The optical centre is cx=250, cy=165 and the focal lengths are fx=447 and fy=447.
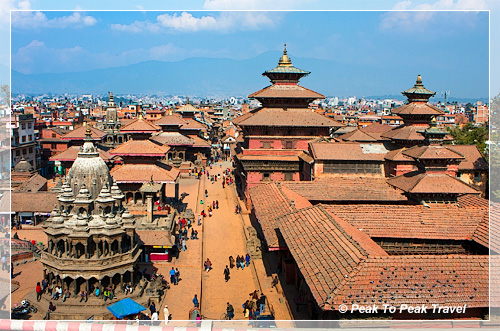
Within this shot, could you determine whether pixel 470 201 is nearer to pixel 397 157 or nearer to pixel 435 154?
pixel 435 154

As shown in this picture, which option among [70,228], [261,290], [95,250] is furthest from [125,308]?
[261,290]

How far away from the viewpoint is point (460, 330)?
1087cm

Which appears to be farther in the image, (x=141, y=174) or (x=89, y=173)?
(x=141, y=174)

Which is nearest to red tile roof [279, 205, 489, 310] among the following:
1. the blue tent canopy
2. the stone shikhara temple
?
the blue tent canopy

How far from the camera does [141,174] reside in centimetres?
3616

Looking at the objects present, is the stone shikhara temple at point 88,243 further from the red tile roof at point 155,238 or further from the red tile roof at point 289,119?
the red tile roof at point 289,119

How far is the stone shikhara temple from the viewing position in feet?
67.5

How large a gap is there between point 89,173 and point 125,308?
744 centimetres

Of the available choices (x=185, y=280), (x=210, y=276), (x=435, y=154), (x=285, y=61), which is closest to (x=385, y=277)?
(x=210, y=276)

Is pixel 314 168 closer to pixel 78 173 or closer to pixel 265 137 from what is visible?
pixel 265 137

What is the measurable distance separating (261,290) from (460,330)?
12.8 metres

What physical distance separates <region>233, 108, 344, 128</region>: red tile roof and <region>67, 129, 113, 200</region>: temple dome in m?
18.3

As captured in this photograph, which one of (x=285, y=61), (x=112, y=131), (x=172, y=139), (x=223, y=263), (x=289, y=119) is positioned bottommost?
(x=223, y=263)

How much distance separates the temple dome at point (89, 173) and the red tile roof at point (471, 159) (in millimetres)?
30121
